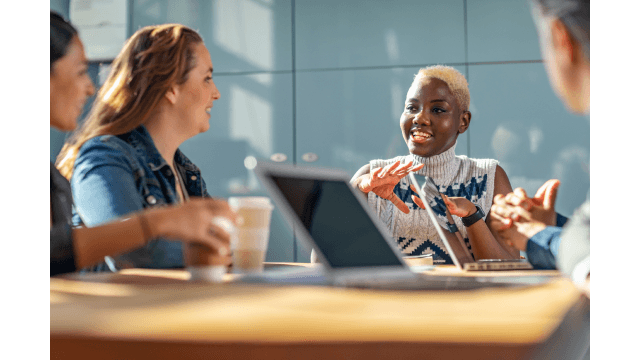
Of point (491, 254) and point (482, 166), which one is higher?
point (482, 166)

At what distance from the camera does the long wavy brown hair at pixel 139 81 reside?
1.14 m

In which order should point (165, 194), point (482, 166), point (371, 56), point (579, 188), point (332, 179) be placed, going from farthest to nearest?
1. point (371, 56)
2. point (579, 188)
3. point (482, 166)
4. point (165, 194)
5. point (332, 179)

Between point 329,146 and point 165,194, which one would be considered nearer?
point 165,194

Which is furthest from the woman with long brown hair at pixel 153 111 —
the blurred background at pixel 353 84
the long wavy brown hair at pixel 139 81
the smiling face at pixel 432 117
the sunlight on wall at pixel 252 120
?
the sunlight on wall at pixel 252 120

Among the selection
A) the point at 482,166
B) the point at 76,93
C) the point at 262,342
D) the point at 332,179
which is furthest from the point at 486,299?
the point at 482,166

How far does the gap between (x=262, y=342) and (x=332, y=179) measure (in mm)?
461

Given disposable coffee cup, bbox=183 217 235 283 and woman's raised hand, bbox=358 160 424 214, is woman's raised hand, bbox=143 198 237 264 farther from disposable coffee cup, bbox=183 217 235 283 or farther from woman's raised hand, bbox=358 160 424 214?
woman's raised hand, bbox=358 160 424 214

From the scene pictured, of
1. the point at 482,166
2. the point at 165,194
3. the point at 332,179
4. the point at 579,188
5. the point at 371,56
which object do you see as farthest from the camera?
the point at 371,56

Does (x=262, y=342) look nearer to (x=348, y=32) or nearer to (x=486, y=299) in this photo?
(x=486, y=299)

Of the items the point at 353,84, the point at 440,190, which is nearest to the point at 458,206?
the point at 440,190

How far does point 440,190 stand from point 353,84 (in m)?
1.41

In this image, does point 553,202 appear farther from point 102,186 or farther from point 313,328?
point 102,186

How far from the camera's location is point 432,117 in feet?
6.05

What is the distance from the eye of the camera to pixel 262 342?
385 millimetres
